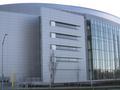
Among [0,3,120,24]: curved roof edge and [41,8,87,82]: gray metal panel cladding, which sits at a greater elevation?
[0,3,120,24]: curved roof edge

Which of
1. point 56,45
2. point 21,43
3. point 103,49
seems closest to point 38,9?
point 21,43

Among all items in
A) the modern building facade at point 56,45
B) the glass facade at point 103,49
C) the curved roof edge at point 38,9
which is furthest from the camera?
the curved roof edge at point 38,9

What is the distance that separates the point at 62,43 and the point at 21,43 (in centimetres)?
1289

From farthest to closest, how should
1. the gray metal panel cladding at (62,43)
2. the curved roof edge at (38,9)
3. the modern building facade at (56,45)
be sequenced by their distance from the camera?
the curved roof edge at (38,9), the modern building facade at (56,45), the gray metal panel cladding at (62,43)

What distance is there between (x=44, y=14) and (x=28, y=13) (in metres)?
11.9

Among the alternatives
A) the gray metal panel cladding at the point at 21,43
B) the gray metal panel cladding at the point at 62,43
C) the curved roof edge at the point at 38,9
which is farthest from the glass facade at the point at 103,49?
the gray metal panel cladding at the point at 21,43

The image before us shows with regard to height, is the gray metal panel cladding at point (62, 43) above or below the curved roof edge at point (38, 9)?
below

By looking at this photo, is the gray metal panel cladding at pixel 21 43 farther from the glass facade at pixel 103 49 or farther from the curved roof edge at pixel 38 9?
the glass facade at pixel 103 49

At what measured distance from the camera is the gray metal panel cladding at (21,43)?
309ft

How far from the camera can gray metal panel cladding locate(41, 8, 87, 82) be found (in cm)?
9319

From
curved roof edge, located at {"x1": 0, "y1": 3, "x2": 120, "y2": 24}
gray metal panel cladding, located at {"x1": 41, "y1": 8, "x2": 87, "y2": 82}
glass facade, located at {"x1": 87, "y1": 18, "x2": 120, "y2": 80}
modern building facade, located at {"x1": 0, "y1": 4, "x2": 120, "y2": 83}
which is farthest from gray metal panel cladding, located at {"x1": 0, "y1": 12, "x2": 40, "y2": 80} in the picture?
glass facade, located at {"x1": 87, "y1": 18, "x2": 120, "y2": 80}

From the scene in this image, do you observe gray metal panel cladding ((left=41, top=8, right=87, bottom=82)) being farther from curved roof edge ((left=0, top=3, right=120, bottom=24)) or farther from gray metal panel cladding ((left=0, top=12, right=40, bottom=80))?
curved roof edge ((left=0, top=3, right=120, bottom=24))

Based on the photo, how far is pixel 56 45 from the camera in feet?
318

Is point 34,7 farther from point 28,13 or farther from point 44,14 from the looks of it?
point 44,14
